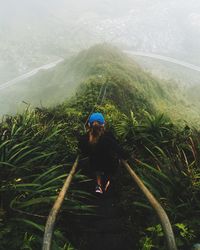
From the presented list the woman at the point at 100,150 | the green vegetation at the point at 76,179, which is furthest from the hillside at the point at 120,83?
the woman at the point at 100,150

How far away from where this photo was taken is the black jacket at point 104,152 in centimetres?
671

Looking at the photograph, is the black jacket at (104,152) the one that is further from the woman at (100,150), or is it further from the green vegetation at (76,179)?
the green vegetation at (76,179)

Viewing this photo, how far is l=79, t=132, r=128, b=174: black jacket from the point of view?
6715 mm

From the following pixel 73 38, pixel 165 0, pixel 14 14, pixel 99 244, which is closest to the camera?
pixel 99 244

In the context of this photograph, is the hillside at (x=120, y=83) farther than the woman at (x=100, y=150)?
Yes

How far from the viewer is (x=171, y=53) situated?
91.6 meters

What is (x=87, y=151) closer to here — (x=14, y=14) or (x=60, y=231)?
(x=60, y=231)

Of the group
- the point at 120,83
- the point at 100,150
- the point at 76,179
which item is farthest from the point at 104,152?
the point at 120,83

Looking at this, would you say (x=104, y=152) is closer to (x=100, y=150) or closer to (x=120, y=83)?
(x=100, y=150)

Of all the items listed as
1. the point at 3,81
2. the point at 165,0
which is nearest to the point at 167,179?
the point at 3,81

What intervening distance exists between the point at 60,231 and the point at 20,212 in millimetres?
722

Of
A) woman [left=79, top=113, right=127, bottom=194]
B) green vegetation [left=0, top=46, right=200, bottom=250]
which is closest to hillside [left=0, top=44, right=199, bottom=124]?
green vegetation [left=0, top=46, right=200, bottom=250]

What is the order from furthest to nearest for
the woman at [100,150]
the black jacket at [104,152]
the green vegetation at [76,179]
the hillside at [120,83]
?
1. the hillside at [120,83]
2. the black jacket at [104,152]
3. the woman at [100,150]
4. the green vegetation at [76,179]

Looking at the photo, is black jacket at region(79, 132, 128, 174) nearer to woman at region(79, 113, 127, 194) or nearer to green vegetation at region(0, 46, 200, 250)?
woman at region(79, 113, 127, 194)
